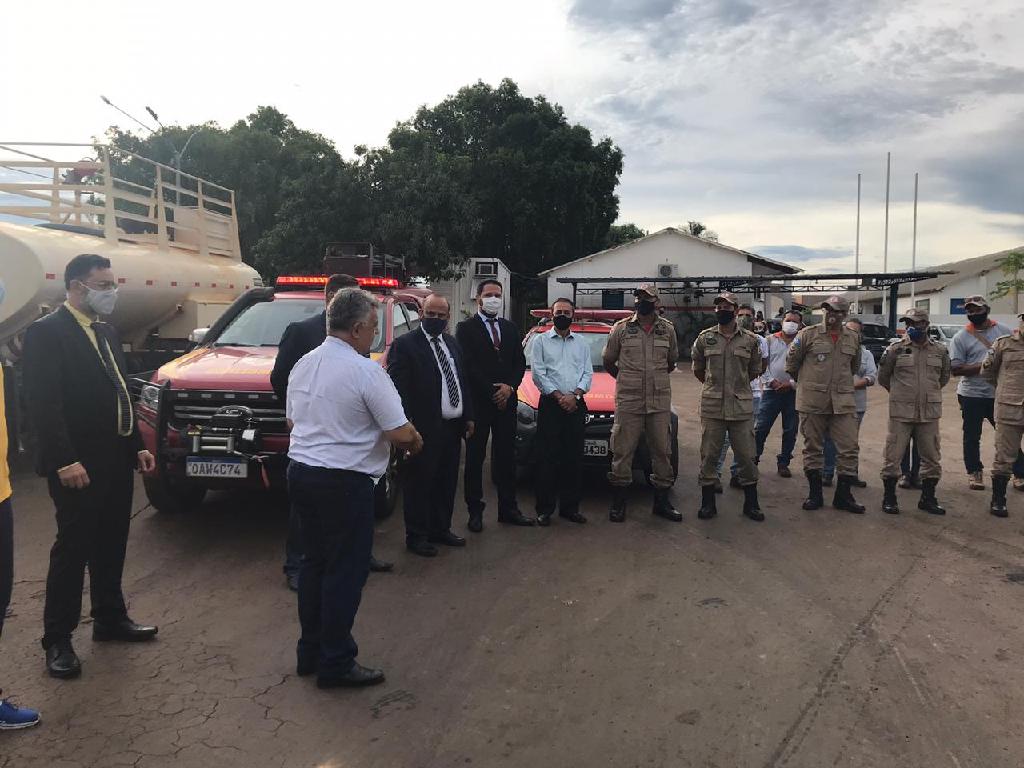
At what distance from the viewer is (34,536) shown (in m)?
5.56

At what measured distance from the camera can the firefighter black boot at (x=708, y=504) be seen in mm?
6157

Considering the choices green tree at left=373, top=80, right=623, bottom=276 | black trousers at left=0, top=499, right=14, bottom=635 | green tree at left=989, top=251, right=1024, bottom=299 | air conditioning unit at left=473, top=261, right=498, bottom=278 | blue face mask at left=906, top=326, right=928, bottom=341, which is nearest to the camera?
black trousers at left=0, top=499, right=14, bottom=635

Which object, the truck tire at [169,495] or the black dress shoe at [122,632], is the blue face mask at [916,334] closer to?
the truck tire at [169,495]

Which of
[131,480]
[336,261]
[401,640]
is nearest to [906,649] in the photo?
[401,640]

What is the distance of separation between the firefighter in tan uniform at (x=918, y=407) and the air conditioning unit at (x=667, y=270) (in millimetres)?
24005

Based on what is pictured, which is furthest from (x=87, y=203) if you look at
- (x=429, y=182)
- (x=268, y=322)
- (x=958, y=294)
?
(x=958, y=294)

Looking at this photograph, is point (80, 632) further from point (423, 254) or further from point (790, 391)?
point (423, 254)

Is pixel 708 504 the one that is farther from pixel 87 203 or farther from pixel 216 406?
pixel 87 203

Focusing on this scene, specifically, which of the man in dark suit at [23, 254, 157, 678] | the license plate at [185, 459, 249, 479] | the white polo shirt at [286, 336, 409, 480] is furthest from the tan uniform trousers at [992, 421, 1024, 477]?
the man in dark suit at [23, 254, 157, 678]

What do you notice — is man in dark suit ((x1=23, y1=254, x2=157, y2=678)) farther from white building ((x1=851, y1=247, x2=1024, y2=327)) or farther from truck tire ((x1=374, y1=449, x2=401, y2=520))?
white building ((x1=851, y1=247, x2=1024, y2=327))

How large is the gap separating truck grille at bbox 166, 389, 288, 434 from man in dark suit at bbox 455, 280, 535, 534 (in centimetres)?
150

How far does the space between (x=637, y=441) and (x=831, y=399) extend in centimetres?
186

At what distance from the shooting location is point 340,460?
3.24m

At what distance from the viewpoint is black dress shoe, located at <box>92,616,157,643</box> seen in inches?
149
